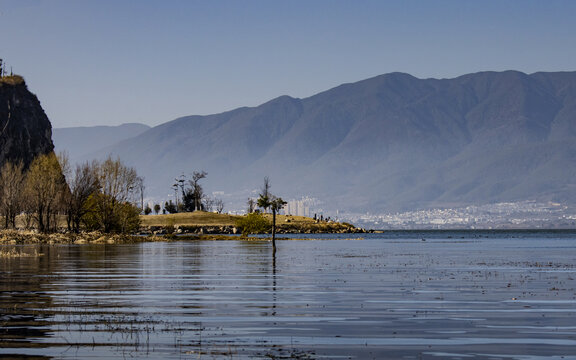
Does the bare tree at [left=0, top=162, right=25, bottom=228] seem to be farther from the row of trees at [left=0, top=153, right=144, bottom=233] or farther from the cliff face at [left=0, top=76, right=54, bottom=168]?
the cliff face at [left=0, top=76, right=54, bottom=168]

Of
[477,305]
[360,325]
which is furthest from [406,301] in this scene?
[360,325]

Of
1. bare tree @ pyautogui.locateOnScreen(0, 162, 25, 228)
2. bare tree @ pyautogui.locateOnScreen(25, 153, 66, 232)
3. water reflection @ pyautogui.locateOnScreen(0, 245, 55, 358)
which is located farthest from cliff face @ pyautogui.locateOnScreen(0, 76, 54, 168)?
water reflection @ pyautogui.locateOnScreen(0, 245, 55, 358)

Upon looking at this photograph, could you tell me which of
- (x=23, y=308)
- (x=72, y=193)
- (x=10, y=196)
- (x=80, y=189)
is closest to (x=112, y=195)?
(x=80, y=189)

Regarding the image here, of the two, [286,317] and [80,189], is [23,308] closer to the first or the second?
[286,317]

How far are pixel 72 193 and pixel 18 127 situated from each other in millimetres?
58619

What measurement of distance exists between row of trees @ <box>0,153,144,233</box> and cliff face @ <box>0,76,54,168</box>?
44.0 m

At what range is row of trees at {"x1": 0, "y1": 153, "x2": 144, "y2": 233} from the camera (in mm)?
130000

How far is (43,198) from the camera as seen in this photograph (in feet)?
424

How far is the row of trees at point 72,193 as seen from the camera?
130 meters


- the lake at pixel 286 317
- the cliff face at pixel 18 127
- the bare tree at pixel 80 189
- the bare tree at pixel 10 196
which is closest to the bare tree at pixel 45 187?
the bare tree at pixel 10 196

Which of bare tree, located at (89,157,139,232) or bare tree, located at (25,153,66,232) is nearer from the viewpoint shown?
bare tree, located at (25,153,66,232)

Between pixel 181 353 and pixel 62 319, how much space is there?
7038 mm

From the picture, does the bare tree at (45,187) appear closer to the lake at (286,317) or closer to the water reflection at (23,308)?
the water reflection at (23,308)

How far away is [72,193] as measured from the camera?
139 m
